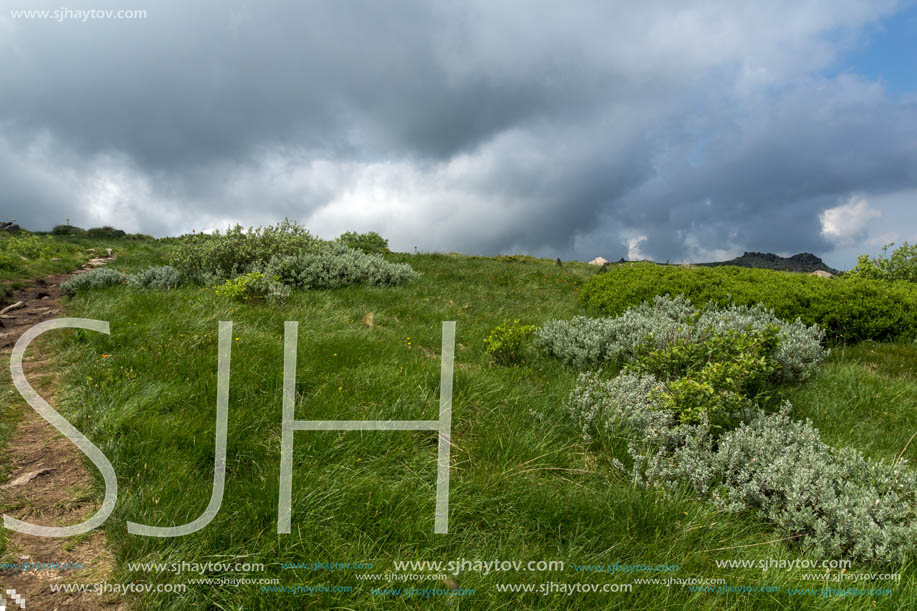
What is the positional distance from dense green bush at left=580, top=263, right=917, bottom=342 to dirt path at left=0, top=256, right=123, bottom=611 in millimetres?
9621

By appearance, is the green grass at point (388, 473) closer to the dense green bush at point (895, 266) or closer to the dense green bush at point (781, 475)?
the dense green bush at point (781, 475)

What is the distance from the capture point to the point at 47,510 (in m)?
3.51

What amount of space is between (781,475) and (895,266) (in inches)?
588

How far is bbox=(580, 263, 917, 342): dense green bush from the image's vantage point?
8953mm

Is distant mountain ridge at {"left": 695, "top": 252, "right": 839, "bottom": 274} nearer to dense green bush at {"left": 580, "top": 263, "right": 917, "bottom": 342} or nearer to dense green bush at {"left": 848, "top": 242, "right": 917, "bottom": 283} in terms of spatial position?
dense green bush at {"left": 848, "top": 242, "right": 917, "bottom": 283}

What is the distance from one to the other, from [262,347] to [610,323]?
18.2 ft

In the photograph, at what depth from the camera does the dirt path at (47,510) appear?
9.19 ft

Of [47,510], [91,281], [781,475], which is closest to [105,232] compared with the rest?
[91,281]

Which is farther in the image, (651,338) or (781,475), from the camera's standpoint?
(651,338)

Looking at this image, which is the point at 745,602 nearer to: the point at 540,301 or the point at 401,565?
the point at 401,565
